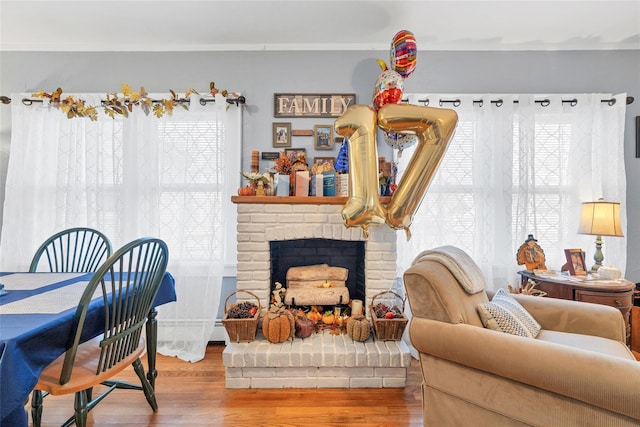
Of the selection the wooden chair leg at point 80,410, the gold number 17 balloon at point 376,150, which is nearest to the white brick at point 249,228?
the gold number 17 balloon at point 376,150

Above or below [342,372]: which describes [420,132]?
above

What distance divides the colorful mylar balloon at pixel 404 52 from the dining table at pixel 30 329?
1941mm

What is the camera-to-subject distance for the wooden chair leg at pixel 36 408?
1.25 meters

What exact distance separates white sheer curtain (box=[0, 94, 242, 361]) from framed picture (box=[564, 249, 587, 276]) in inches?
98.6

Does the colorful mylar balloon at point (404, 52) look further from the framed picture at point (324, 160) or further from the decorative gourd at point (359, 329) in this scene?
the decorative gourd at point (359, 329)

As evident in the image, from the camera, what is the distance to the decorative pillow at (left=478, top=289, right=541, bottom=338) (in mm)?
1308

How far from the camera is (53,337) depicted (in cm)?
103

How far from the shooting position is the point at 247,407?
5.36 feet

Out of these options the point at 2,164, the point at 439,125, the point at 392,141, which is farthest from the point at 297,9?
the point at 2,164

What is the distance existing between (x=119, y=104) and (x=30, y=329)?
1.82 meters

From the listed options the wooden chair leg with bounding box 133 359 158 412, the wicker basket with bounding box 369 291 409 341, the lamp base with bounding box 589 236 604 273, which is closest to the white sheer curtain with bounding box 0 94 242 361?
the wooden chair leg with bounding box 133 359 158 412

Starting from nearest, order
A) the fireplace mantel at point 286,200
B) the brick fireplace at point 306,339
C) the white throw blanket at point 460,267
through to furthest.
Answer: the white throw blanket at point 460,267 → the brick fireplace at point 306,339 → the fireplace mantel at point 286,200

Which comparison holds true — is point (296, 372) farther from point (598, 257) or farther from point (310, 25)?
point (310, 25)

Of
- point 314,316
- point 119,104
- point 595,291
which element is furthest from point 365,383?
point 119,104
